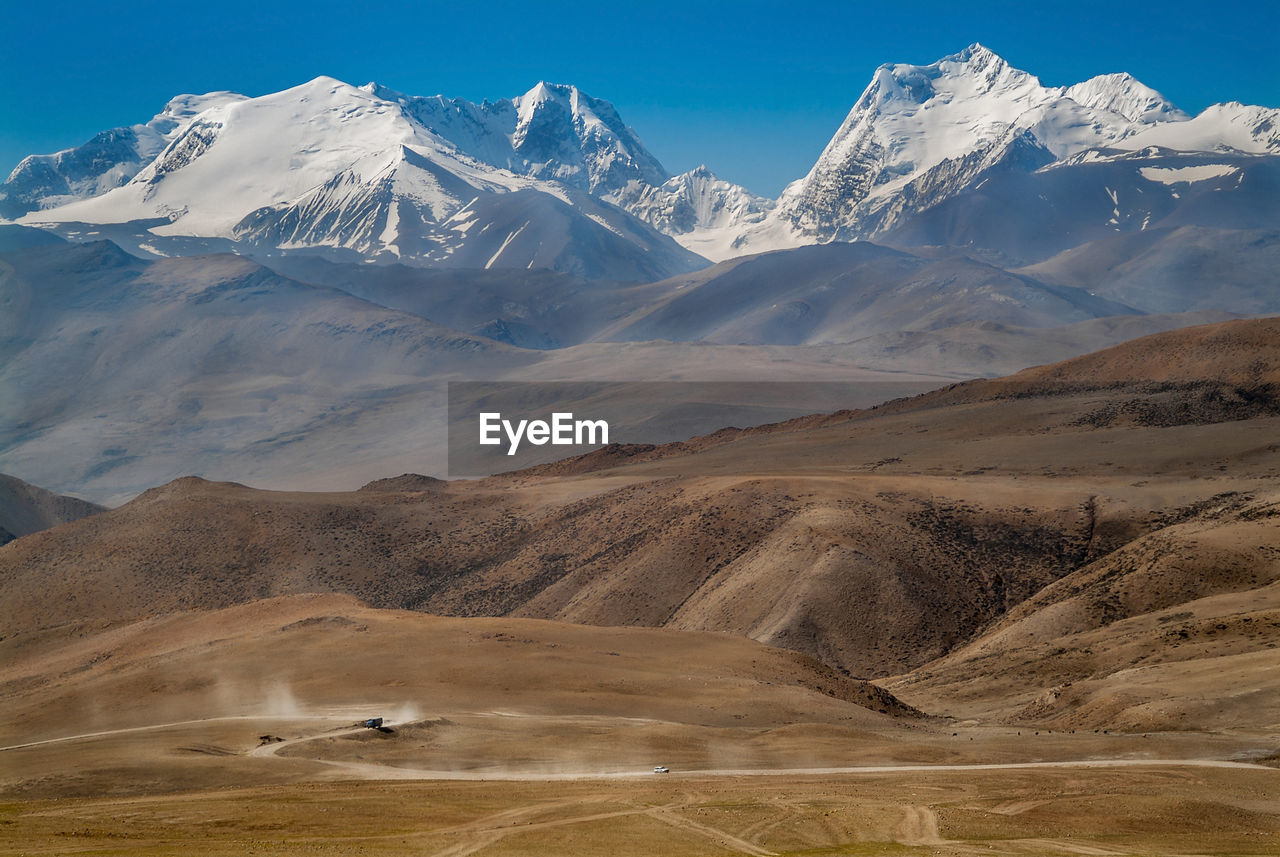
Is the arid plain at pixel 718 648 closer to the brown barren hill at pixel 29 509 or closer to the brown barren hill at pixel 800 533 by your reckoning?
the brown barren hill at pixel 800 533

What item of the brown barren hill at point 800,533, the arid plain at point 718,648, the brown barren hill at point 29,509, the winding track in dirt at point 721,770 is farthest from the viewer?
the brown barren hill at point 29,509

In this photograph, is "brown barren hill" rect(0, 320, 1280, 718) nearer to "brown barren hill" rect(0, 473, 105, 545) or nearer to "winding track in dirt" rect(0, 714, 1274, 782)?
"winding track in dirt" rect(0, 714, 1274, 782)

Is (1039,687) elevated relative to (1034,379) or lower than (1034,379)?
lower

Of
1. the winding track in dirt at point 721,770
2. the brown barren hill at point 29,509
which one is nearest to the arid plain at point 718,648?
the winding track in dirt at point 721,770

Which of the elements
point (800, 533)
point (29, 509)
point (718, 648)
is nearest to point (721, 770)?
point (718, 648)

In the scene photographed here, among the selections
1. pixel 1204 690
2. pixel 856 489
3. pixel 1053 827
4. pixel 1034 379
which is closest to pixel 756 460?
pixel 856 489

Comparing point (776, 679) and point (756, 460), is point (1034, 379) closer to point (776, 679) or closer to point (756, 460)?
point (756, 460)

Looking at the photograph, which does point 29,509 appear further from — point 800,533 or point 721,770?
point 721,770
